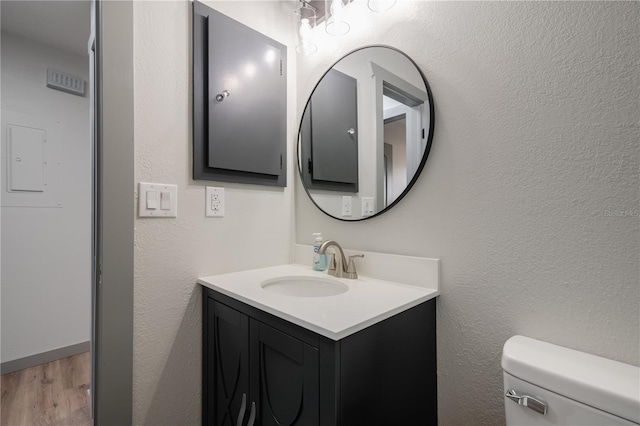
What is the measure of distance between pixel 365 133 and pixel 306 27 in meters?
0.64

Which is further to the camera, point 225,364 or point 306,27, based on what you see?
point 306,27

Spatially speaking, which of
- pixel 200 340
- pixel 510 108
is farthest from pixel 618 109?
pixel 200 340

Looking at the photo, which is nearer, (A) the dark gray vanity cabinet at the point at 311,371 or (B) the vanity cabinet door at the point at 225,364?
(A) the dark gray vanity cabinet at the point at 311,371

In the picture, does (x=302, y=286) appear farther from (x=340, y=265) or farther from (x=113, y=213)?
(x=113, y=213)

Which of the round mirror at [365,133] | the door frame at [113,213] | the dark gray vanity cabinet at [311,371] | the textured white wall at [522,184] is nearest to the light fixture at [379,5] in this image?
the textured white wall at [522,184]

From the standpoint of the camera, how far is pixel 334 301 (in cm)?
87

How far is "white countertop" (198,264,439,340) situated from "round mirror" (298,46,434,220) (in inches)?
12.7

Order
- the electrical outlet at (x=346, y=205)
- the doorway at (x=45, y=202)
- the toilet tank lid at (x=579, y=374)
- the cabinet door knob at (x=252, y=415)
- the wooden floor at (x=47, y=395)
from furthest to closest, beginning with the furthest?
the doorway at (x=45, y=202)
the wooden floor at (x=47, y=395)
the electrical outlet at (x=346, y=205)
the cabinet door knob at (x=252, y=415)
the toilet tank lid at (x=579, y=374)

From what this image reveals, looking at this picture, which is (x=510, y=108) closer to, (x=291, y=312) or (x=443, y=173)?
(x=443, y=173)

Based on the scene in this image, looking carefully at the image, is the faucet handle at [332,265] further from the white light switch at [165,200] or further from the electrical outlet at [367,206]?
the white light switch at [165,200]

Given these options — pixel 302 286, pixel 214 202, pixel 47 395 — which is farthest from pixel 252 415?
pixel 47 395

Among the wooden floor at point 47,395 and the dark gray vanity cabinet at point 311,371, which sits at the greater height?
the dark gray vanity cabinet at point 311,371

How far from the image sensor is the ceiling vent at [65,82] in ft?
6.69

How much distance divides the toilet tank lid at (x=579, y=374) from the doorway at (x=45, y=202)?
223cm
